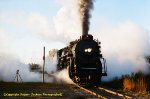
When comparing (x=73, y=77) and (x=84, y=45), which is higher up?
(x=84, y=45)

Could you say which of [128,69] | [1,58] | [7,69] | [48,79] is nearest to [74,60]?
[128,69]

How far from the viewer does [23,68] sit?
44.4m

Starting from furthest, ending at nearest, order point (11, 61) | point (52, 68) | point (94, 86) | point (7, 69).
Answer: point (11, 61)
point (7, 69)
point (52, 68)
point (94, 86)

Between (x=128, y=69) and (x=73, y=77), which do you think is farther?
(x=128, y=69)

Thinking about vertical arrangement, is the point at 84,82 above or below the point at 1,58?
below

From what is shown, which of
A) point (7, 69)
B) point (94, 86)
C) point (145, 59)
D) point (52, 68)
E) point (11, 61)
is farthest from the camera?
point (11, 61)

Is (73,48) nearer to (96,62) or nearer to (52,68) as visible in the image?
(96,62)

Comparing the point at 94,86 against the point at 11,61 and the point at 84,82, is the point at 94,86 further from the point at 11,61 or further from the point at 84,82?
the point at 11,61

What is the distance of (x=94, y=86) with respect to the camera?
24.1 m

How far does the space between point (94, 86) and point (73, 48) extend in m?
3.19

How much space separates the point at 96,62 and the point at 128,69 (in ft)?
29.9

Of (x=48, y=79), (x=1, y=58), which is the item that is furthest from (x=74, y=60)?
(x=1, y=58)

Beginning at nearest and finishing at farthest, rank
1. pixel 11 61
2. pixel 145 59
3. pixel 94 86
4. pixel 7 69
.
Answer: pixel 94 86
pixel 145 59
pixel 7 69
pixel 11 61

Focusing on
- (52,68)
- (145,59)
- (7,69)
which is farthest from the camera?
(7,69)
